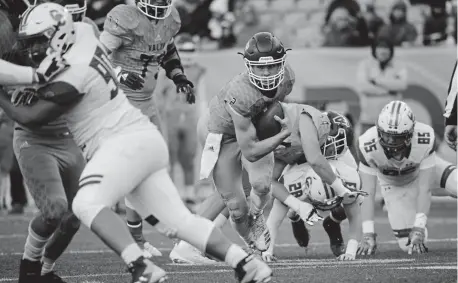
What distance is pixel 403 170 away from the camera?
8.82m

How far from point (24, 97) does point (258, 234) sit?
7.81ft

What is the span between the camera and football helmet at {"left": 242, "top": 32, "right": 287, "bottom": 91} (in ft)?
23.8

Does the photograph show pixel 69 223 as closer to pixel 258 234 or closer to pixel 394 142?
pixel 258 234

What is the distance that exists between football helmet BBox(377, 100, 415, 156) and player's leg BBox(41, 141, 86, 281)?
2.68m

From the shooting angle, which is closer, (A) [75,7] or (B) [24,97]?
(B) [24,97]

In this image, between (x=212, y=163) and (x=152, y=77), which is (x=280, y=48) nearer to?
(x=212, y=163)

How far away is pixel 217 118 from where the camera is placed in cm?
780

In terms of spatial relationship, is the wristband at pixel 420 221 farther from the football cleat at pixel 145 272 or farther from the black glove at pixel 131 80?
the football cleat at pixel 145 272

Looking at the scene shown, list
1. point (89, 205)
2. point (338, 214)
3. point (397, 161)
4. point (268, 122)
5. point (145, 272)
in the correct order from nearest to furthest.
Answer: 1. point (145, 272)
2. point (89, 205)
3. point (268, 122)
4. point (338, 214)
5. point (397, 161)

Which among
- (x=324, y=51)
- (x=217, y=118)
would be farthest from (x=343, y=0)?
(x=217, y=118)

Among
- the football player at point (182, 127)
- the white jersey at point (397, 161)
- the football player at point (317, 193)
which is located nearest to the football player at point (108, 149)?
the football player at point (317, 193)

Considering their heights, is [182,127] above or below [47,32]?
below

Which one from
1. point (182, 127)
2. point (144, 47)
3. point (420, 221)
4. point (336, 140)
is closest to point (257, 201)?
point (336, 140)

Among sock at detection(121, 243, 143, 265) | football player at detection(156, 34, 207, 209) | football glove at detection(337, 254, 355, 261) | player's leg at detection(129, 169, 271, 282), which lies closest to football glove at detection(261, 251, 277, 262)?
football glove at detection(337, 254, 355, 261)
